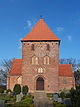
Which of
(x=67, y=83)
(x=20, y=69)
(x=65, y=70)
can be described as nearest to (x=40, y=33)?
(x=20, y=69)

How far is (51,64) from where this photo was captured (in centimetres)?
2830

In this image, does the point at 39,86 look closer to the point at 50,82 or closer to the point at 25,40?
the point at 50,82

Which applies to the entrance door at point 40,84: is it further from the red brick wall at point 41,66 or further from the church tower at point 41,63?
the red brick wall at point 41,66

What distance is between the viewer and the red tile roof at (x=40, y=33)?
28884mm

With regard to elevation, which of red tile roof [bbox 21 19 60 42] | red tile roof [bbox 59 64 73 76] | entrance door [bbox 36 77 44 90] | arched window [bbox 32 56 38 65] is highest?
red tile roof [bbox 21 19 60 42]

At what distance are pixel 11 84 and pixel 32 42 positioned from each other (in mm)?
7784

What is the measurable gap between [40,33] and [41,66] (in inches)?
226

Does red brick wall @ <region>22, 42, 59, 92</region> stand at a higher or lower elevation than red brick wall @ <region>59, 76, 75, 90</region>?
higher

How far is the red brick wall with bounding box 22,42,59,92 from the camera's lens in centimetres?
2783

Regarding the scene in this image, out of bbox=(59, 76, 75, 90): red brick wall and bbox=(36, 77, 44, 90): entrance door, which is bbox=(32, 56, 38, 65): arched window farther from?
bbox=(59, 76, 75, 90): red brick wall

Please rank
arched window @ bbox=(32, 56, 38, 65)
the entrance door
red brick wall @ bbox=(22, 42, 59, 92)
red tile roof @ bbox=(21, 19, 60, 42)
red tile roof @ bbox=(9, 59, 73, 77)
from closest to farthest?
red brick wall @ bbox=(22, 42, 59, 92)
the entrance door
arched window @ bbox=(32, 56, 38, 65)
red tile roof @ bbox=(21, 19, 60, 42)
red tile roof @ bbox=(9, 59, 73, 77)

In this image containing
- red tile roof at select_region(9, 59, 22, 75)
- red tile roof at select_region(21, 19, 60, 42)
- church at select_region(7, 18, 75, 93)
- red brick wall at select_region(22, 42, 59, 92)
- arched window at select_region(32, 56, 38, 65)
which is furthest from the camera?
red tile roof at select_region(9, 59, 22, 75)

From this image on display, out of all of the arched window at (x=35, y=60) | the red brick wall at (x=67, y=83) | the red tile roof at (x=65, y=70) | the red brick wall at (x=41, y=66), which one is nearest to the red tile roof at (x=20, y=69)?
the red tile roof at (x=65, y=70)

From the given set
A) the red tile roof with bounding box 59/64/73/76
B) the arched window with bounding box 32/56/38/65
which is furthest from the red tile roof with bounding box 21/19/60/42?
the red tile roof with bounding box 59/64/73/76
